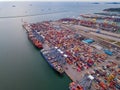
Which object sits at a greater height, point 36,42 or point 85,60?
point 85,60

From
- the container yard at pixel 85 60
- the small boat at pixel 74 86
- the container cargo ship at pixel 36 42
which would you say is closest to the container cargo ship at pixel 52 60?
the container yard at pixel 85 60

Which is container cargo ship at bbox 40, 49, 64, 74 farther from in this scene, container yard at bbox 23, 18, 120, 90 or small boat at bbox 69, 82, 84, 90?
small boat at bbox 69, 82, 84, 90

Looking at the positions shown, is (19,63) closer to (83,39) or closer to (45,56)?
(45,56)

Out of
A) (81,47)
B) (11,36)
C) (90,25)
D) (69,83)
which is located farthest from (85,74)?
(90,25)

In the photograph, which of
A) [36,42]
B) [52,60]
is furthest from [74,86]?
[36,42]

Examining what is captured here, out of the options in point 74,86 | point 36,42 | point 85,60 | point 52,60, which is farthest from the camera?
point 36,42

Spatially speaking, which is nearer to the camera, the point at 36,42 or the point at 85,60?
the point at 85,60

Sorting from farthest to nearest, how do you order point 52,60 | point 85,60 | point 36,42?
point 36,42 < point 52,60 < point 85,60

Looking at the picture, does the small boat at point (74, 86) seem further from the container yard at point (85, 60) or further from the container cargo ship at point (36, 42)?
the container cargo ship at point (36, 42)

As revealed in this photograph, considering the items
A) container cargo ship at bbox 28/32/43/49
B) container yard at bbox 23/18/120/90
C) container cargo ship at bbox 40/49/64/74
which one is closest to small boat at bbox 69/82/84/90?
container yard at bbox 23/18/120/90

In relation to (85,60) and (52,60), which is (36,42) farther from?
(85,60)
